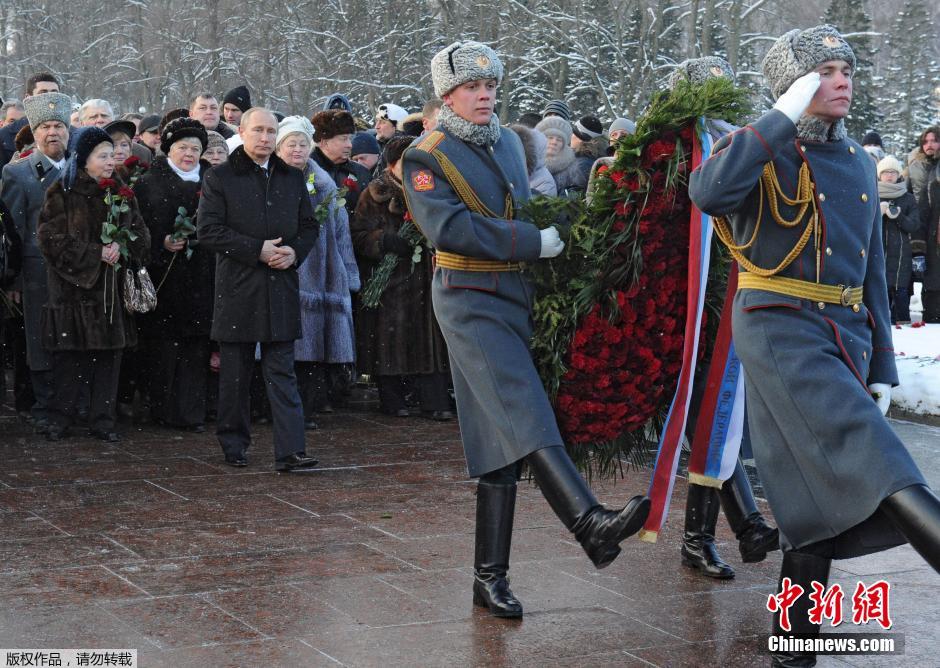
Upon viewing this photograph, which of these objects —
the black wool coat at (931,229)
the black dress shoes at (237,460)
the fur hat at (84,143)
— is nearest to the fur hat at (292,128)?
the fur hat at (84,143)

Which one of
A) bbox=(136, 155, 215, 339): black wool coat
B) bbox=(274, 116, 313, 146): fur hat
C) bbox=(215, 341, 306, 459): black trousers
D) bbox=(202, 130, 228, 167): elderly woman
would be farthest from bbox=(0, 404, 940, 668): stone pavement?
bbox=(202, 130, 228, 167): elderly woman

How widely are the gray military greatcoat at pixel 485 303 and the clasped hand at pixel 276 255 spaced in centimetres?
300

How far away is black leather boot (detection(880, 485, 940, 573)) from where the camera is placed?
14.2 feet

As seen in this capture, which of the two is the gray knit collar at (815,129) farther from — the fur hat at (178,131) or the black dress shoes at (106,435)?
the fur hat at (178,131)

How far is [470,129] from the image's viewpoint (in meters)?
5.63

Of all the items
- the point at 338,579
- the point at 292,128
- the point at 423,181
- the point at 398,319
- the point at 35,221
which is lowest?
the point at 338,579

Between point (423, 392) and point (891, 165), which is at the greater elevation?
point (891, 165)

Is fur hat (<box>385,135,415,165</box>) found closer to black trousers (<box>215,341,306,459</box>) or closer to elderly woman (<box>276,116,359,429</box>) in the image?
elderly woman (<box>276,116,359,429</box>)

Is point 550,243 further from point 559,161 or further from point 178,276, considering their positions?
point 559,161

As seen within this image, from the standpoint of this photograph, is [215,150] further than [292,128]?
Yes

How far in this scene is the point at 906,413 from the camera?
35.9 feet

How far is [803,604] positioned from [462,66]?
91.0 inches

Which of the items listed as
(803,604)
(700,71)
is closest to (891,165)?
(700,71)

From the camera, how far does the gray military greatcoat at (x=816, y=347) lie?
15.1 feet
